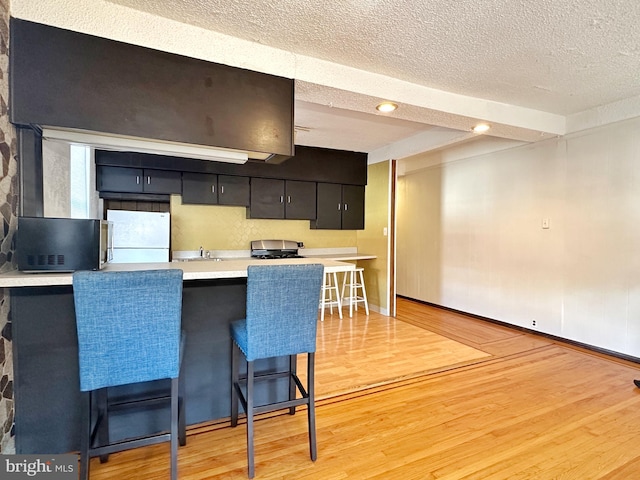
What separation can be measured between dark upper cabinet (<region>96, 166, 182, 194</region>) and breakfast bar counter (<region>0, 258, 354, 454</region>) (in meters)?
2.49

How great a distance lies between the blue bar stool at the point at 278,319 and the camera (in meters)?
1.67

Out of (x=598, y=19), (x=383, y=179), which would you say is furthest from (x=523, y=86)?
(x=383, y=179)

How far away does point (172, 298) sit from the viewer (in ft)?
4.95

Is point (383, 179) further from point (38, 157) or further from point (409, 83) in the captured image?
point (38, 157)

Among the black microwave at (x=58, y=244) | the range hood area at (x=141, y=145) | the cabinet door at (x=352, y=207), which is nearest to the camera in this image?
the black microwave at (x=58, y=244)

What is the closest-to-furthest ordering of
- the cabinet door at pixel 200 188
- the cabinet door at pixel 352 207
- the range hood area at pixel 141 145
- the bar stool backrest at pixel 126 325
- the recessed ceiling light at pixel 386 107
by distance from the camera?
the bar stool backrest at pixel 126 325
the range hood area at pixel 141 145
the recessed ceiling light at pixel 386 107
the cabinet door at pixel 200 188
the cabinet door at pixel 352 207

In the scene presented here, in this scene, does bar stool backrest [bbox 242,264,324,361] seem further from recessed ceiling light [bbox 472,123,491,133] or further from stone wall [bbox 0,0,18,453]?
recessed ceiling light [bbox 472,123,491,133]

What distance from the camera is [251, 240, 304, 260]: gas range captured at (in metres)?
4.67

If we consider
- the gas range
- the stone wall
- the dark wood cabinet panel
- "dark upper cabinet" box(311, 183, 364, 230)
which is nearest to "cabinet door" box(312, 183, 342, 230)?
"dark upper cabinet" box(311, 183, 364, 230)

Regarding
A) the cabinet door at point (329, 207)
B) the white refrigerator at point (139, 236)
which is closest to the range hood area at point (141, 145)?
the white refrigerator at point (139, 236)

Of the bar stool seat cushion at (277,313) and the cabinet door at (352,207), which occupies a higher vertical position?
the cabinet door at (352,207)

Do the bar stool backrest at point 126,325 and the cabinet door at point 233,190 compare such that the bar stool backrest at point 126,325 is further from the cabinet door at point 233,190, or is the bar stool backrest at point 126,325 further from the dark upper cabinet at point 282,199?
the dark upper cabinet at point 282,199

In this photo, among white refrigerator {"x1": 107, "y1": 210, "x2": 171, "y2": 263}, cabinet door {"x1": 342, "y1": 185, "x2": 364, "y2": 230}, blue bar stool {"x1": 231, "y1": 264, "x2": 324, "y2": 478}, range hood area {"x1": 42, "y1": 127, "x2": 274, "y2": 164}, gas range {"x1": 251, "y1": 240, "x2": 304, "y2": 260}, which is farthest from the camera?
cabinet door {"x1": 342, "y1": 185, "x2": 364, "y2": 230}

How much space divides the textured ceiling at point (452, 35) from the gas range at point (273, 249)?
286 cm
